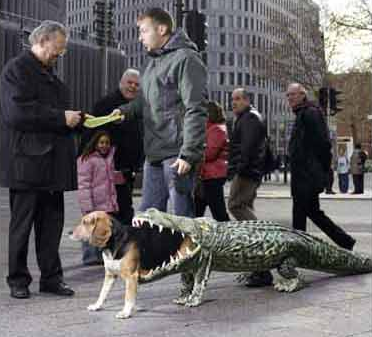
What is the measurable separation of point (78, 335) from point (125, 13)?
84.8m

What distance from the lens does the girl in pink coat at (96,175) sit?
8094 mm

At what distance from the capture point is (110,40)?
73.9 metres

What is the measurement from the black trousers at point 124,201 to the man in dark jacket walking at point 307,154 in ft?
5.53

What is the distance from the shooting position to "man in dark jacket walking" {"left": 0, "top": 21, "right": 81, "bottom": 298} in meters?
6.17

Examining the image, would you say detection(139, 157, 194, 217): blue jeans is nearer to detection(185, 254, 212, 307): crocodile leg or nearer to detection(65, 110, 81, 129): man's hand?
detection(185, 254, 212, 307): crocodile leg

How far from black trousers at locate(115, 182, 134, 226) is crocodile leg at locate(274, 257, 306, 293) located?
235 centimetres

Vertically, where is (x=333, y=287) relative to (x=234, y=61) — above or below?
below


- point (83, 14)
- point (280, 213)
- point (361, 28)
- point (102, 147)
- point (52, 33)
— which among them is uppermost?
point (83, 14)

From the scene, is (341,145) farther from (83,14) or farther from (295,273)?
(83,14)

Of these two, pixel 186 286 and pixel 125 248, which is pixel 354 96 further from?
pixel 125 248

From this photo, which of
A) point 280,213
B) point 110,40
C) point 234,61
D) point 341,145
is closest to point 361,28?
point 341,145

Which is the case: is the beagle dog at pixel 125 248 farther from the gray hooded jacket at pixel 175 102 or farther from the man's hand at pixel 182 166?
the gray hooded jacket at pixel 175 102

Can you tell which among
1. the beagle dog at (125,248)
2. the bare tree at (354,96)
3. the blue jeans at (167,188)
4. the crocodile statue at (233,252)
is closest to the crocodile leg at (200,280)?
the crocodile statue at (233,252)

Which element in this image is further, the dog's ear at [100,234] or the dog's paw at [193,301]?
the dog's paw at [193,301]
